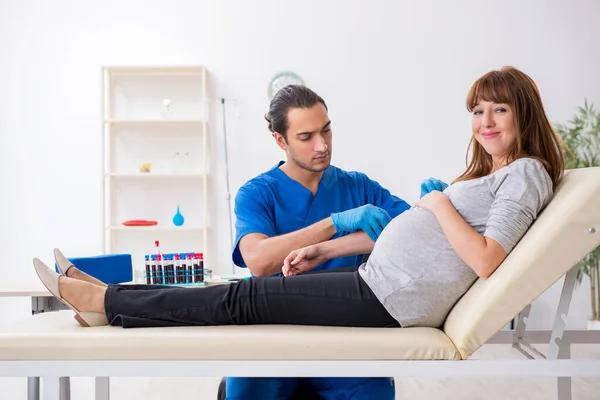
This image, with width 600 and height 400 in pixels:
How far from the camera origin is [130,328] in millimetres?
1493

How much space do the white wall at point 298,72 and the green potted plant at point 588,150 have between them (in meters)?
0.16

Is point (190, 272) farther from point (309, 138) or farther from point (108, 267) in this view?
point (108, 267)

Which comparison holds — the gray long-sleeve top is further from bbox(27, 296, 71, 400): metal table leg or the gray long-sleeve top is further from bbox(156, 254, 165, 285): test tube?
bbox(156, 254, 165, 285): test tube

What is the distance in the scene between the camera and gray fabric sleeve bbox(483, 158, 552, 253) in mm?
1418

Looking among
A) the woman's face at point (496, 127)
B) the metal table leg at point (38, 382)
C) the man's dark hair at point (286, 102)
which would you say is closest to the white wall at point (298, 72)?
the metal table leg at point (38, 382)

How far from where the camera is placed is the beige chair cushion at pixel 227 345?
1346mm

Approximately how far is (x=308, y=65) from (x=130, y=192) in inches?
61.6

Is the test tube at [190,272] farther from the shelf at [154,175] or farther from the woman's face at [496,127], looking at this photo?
the shelf at [154,175]

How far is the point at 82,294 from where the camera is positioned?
59.9 inches

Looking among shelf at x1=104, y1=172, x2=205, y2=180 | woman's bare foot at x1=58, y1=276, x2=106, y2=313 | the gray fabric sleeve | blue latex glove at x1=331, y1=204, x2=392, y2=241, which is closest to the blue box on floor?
woman's bare foot at x1=58, y1=276, x2=106, y2=313

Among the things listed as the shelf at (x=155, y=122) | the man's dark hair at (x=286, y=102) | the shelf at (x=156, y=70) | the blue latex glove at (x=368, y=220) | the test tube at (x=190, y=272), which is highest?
the shelf at (x=156, y=70)

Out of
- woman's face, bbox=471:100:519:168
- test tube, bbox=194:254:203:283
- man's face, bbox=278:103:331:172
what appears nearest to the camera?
woman's face, bbox=471:100:519:168

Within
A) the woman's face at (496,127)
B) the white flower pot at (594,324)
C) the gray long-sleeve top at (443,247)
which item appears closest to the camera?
the gray long-sleeve top at (443,247)

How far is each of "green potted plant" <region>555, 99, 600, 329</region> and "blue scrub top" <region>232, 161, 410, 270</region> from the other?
2.78 m
